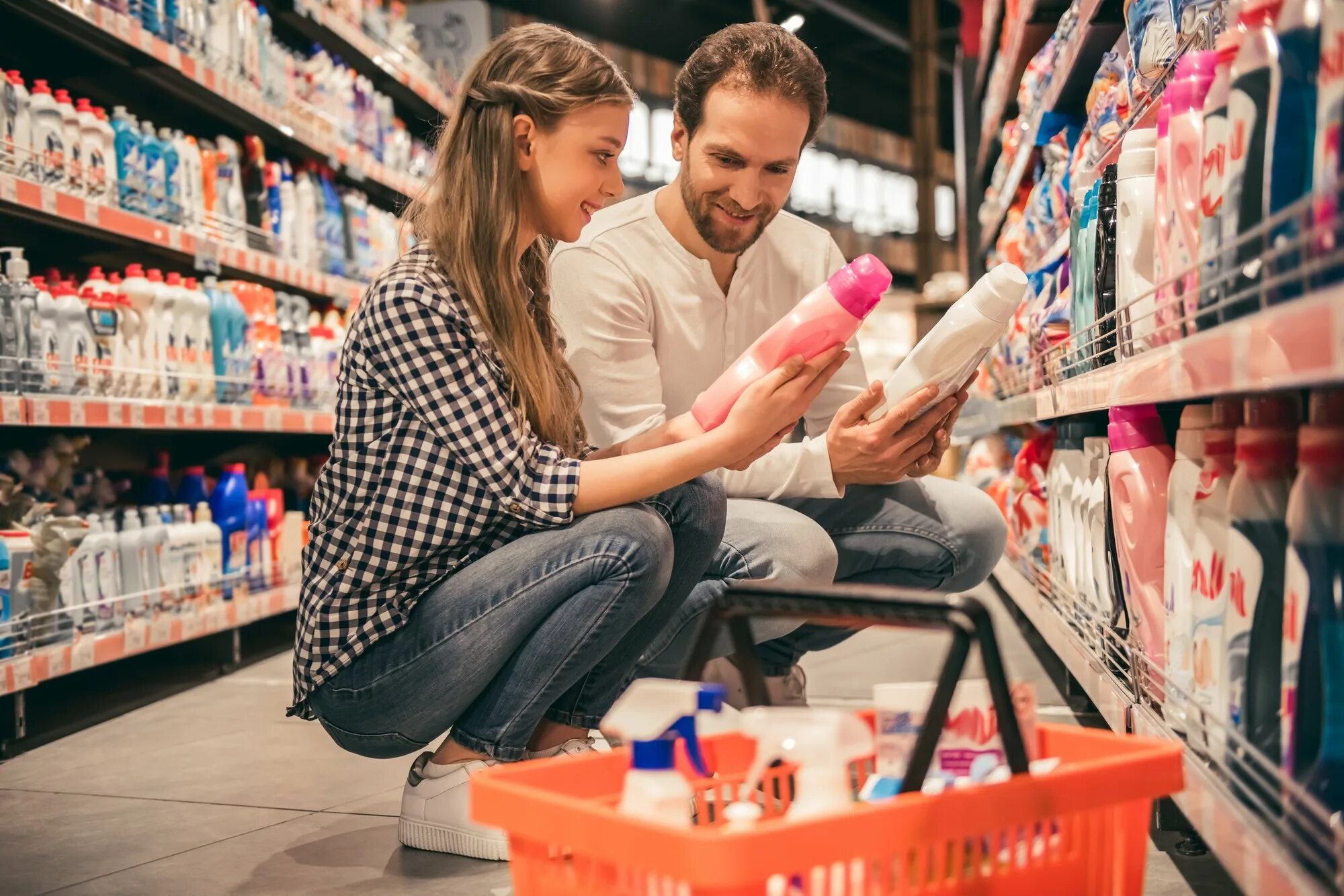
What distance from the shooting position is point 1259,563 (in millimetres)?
1018

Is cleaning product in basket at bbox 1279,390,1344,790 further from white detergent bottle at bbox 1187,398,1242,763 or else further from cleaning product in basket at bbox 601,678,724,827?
cleaning product in basket at bbox 601,678,724,827

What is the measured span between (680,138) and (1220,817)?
5.06 feet

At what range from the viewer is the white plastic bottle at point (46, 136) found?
8.28ft

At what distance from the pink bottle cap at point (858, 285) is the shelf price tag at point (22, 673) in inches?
65.1

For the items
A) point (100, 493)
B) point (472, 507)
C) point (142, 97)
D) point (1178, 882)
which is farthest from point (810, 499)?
point (142, 97)

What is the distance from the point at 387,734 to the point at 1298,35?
1282 millimetres

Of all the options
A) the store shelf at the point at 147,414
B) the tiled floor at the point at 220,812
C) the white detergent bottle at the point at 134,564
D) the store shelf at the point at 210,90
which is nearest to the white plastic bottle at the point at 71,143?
the store shelf at the point at 210,90

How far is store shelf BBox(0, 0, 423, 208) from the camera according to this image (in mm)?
2633

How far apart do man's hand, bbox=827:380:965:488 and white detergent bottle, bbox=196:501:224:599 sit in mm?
1872

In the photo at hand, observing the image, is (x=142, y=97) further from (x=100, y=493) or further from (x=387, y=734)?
(x=387, y=734)

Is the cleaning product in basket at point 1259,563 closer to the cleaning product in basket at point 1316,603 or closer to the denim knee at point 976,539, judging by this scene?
the cleaning product in basket at point 1316,603

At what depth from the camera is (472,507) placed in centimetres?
152

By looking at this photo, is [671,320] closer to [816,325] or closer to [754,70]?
[754,70]

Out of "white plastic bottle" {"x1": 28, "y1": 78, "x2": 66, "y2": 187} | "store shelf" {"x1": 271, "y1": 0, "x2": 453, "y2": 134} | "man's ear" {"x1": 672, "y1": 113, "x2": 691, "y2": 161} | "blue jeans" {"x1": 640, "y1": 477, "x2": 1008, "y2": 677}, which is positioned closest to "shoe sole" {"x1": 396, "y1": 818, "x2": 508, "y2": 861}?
"blue jeans" {"x1": 640, "y1": 477, "x2": 1008, "y2": 677}
